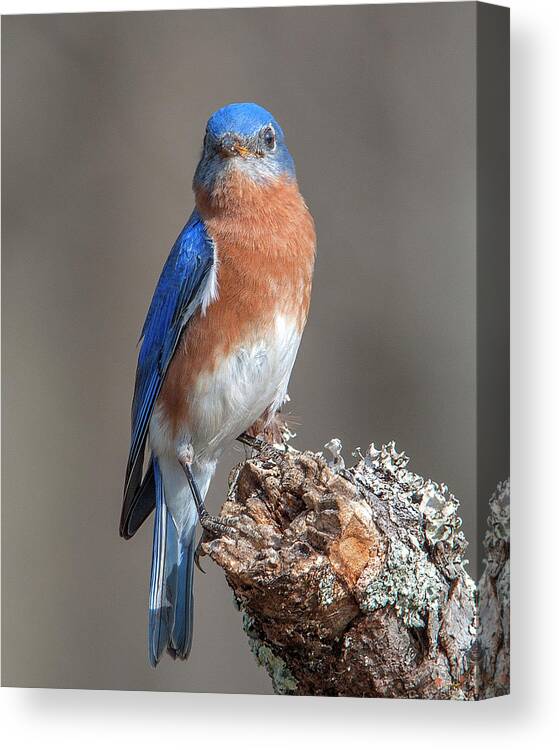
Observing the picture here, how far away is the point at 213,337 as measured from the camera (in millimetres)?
3936

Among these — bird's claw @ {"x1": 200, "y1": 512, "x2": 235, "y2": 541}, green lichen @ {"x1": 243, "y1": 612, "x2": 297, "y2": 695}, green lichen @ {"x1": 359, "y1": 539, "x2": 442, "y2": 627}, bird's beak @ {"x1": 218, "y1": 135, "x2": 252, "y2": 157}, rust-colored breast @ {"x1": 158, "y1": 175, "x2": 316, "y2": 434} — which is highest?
bird's beak @ {"x1": 218, "y1": 135, "x2": 252, "y2": 157}

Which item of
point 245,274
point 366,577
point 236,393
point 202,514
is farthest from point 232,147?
point 366,577

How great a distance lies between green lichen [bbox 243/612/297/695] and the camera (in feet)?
12.9

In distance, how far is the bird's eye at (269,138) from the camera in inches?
156

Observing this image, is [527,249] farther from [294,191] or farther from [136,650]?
[136,650]

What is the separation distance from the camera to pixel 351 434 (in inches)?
155

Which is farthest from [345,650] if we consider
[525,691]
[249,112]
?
[249,112]

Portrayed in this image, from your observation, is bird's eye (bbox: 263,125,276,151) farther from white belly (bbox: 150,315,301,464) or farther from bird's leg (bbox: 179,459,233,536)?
bird's leg (bbox: 179,459,233,536)

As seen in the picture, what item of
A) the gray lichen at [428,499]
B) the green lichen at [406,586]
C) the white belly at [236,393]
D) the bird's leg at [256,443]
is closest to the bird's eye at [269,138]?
the white belly at [236,393]

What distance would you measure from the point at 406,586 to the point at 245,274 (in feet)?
3.51

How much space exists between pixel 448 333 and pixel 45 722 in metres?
1.88

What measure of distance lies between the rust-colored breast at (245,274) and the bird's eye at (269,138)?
0.39 feet

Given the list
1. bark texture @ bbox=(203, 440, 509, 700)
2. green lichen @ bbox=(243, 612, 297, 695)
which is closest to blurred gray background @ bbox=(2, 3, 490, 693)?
green lichen @ bbox=(243, 612, 297, 695)

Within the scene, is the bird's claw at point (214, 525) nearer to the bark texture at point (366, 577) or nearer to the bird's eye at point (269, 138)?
the bark texture at point (366, 577)
